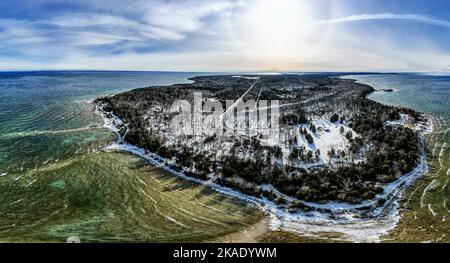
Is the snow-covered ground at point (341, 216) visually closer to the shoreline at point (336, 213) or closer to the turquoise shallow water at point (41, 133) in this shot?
the shoreline at point (336, 213)

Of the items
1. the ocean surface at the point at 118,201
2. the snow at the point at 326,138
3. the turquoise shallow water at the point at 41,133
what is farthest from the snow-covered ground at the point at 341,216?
the turquoise shallow water at the point at 41,133

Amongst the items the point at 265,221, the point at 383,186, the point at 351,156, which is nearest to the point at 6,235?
the point at 265,221

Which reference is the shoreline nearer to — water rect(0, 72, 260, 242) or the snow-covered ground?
the snow-covered ground

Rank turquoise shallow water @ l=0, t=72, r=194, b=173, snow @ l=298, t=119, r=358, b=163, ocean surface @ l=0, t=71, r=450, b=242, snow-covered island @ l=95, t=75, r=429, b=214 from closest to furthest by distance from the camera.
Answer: ocean surface @ l=0, t=71, r=450, b=242, snow-covered island @ l=95, t=75, r=429, b=214, turquoise shallow water @ l=0, t=72, r=194, b=173, snow @ l=298, t=119, r=358, b=163

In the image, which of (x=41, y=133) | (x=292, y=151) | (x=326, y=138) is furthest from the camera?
(x=41, y=133)

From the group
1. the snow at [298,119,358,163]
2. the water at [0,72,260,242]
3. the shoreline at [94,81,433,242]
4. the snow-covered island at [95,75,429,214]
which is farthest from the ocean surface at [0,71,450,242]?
the snow at [298,119,358,163]

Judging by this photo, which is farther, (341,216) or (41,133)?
(41,133)

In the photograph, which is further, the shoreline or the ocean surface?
the shoreline

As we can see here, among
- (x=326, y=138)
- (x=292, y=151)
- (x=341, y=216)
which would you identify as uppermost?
(x=326, y=138)

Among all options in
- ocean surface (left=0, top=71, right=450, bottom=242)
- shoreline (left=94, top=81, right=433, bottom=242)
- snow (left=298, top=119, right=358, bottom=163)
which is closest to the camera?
ocean surface (left=0, top=71, right=450, bottom=242)

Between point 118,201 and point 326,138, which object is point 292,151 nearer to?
point 326,138

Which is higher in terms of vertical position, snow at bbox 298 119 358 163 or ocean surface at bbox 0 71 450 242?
snow at bbox 298 119 358 163

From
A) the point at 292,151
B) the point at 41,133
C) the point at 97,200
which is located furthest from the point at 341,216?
the point at 41,133
